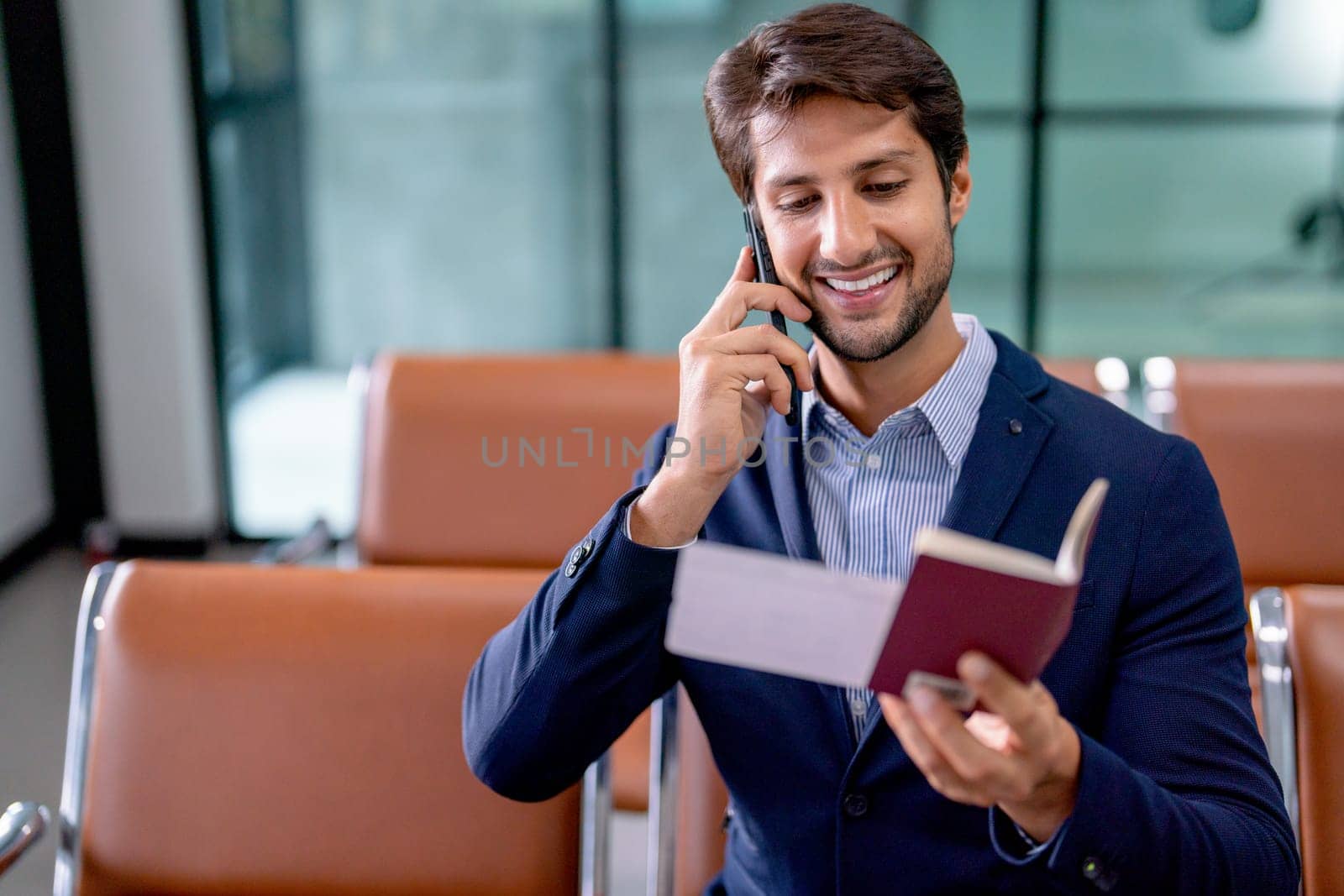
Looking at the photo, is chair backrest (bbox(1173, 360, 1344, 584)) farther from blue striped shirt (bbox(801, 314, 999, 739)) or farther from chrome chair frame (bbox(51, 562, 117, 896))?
chrome chair frame (bbox(51, 562, 117, 896))

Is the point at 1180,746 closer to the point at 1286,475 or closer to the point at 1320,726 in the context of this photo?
the point at 1320,726

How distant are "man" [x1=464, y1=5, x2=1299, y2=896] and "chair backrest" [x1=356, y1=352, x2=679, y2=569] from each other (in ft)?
2.89

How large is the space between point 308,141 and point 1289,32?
310 centimetres

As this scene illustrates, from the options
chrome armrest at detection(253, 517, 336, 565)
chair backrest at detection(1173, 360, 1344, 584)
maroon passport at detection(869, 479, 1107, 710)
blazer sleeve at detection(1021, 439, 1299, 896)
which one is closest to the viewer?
maroon passport at detection(869, 479, 1107, 710)

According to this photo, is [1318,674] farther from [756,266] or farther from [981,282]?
[981,282]

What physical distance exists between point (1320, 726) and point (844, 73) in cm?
85

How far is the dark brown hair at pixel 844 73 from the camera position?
4.43 ft

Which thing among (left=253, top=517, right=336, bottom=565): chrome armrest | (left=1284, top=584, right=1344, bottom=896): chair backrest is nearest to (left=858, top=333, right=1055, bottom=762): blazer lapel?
(left=1284, top=584, right=1344, bottom=896): chair backrest

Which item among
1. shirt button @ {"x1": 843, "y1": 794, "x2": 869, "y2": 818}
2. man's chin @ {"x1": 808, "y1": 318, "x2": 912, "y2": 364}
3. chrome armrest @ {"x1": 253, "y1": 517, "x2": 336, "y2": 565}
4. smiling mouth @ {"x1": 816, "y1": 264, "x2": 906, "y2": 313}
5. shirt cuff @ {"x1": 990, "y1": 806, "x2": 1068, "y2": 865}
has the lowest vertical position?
chrome armrest @ {"x1": 253, "y1": 517, "x2": 336, "y2": 565}

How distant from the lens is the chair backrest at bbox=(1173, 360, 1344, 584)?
213 cm

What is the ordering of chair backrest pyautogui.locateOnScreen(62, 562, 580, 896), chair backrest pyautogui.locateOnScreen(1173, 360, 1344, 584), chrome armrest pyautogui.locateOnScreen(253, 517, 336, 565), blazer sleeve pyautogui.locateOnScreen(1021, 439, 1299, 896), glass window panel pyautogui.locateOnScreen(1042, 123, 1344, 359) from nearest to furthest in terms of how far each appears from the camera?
1. blazer sleeve pyautogui.locateOnScreen(1021, 439, 1299, 896)
2. chair backrest pyautogui.locateOnScreen(62, 562, 580, 896)
3. chair backrest pyautogui.locateOnScreen(1173, 360, 1344, 584)
4. chrome armrest pyautogui.locateOnScreen(253, 517, 336, 565)
5. glass window panel pyautogui.locateOnScreen(1042, 123, 1344, 359)

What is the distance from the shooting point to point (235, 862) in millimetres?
1440

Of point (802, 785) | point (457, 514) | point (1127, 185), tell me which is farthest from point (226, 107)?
point (802, 785)

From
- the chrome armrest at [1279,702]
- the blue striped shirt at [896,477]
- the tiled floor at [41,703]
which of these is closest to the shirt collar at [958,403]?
the blue striped shirt at [896,477]
